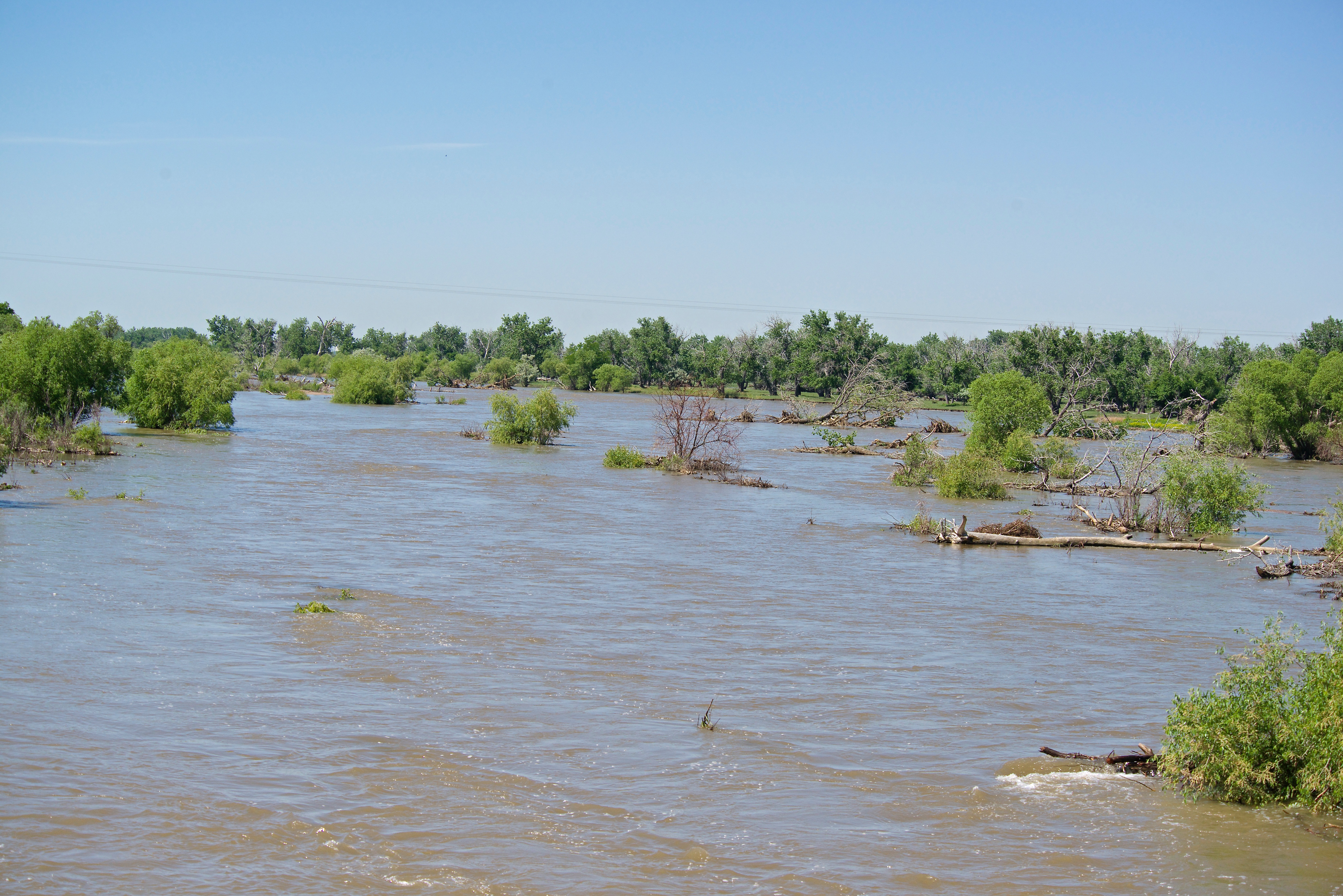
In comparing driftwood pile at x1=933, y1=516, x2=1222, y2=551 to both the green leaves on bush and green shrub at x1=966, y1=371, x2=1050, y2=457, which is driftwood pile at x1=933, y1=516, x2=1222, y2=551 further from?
the green leaves on bush

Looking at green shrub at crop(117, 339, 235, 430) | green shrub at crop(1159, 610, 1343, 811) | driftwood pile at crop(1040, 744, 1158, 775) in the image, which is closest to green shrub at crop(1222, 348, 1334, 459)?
green shrub at crop(117, 339, 235, 430)

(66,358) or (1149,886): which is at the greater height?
(66,358)

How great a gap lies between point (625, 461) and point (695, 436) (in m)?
2.96

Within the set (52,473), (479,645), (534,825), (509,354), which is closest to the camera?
(534,825)

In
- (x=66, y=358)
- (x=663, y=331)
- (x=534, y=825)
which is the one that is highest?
(x=663, y=331)

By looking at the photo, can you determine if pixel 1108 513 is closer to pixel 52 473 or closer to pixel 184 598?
pixel 184 598

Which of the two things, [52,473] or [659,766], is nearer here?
[659,766]

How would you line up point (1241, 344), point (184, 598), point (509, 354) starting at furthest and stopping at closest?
point (509, 354) < point (1241, 344) < point (184, 598)

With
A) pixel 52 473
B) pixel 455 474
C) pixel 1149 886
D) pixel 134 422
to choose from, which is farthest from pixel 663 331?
pixel 1149 886

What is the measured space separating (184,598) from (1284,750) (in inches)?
568

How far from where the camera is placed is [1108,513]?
31.0 metres

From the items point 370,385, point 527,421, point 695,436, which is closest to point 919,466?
point 695,436

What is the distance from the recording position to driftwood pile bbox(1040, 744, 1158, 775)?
10109 millimetres

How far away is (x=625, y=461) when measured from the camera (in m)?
40.0
